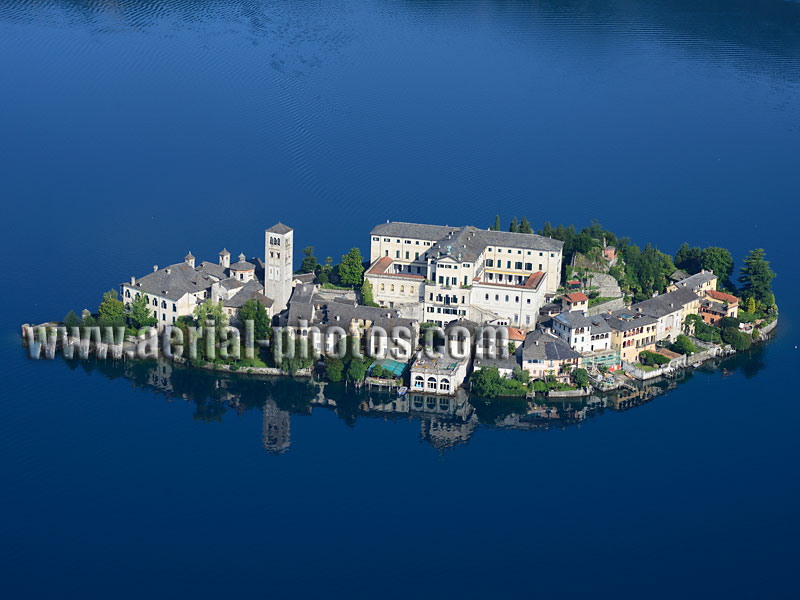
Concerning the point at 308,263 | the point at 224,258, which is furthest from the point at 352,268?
the point at 224,258

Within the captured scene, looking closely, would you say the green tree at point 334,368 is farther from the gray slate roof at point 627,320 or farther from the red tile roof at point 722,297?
the red tile roof at point 722,297

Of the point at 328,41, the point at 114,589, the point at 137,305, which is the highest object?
the point at 328,41

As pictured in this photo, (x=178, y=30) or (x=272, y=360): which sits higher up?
(x=178, y=30)

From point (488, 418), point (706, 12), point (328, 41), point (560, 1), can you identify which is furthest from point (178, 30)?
point (488, 418)

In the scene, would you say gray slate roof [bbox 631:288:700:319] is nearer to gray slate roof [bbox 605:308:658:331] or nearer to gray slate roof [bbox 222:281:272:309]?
gray slate roof [bbox 605:308:658:331]

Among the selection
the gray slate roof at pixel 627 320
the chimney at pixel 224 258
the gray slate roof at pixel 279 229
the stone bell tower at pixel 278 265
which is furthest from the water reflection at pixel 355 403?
the chimney at pixel 224 258

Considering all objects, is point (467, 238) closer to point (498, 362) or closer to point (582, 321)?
point (582, 321)

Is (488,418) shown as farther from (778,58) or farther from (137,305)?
(778,58)
